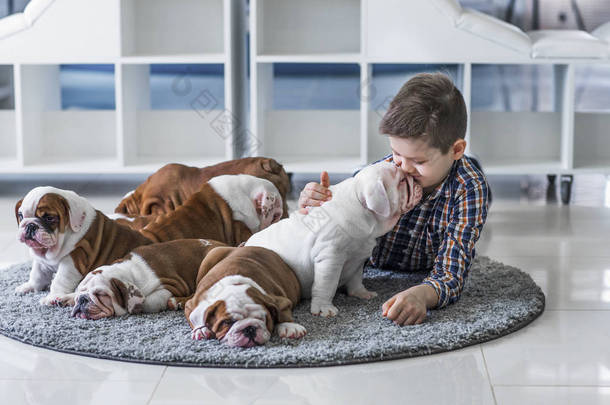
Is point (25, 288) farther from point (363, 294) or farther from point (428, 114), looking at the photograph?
point (428, 114)

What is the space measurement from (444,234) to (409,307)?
295 millimetres

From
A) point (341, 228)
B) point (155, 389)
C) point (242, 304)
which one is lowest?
point (155, 389)

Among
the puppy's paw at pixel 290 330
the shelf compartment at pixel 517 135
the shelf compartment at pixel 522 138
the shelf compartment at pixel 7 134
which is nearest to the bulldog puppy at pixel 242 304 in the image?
the puppy's paw at pixel 290 330

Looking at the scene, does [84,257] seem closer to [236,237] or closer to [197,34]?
[236,237]

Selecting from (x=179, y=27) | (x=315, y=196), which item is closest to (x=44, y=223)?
(x=315, y=196)

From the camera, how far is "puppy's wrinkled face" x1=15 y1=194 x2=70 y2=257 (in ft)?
5.83

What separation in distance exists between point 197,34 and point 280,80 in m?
0.50

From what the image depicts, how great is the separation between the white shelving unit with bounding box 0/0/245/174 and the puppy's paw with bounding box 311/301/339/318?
145 cm

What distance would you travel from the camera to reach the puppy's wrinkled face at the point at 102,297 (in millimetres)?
1725

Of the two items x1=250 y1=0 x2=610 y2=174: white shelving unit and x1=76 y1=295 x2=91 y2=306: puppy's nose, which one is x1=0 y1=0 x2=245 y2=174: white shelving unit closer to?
x1=250 y1=0 x2=610 y2=174: white shelving unit

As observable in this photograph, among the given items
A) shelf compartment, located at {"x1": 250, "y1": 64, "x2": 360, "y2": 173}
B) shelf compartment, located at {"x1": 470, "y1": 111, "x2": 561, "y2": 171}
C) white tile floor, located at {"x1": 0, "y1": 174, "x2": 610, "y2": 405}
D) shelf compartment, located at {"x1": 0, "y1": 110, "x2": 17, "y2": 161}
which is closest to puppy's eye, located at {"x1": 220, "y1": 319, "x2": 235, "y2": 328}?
white tile floor, located at {"x1": 0, "y1": 174, "x2": 610, "y2": 405}

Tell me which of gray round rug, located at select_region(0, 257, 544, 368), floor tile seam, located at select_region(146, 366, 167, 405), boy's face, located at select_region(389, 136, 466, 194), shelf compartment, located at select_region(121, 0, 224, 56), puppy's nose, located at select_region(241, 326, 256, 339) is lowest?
floor tile seam, located at select_region(146, 366, 167, 405)

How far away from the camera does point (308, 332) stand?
164 cm

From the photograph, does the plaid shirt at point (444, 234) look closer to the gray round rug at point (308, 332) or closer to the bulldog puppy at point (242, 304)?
the gray round rug at point (308, 332)
